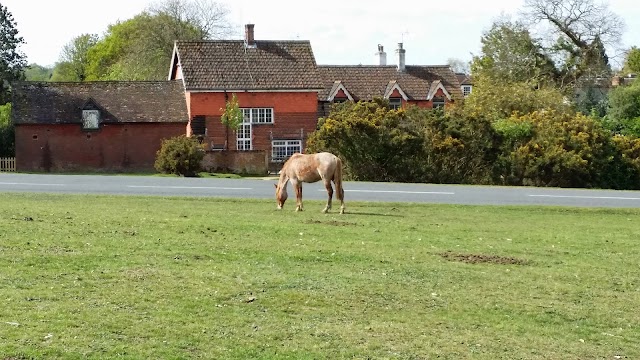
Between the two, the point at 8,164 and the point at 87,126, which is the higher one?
the point at 87,126

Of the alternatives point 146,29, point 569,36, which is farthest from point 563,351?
point 146,29

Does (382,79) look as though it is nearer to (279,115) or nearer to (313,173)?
(279,115)

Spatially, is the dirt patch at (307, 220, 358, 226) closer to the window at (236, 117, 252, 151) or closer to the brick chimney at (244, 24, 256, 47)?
the window at (236, 117, 252, 151)

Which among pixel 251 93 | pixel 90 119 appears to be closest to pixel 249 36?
pixel 251 93

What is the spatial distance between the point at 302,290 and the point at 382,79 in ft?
220

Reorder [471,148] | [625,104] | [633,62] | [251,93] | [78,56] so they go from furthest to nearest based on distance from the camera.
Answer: [78,56]
[633,62]
[625,104]
[251,93]
[471,148]

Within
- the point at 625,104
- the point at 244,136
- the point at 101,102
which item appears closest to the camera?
the point at 101,102

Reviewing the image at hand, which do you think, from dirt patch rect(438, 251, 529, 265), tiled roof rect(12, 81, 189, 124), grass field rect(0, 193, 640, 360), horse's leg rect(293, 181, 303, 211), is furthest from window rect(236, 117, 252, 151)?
dirt patch rect(438, 251, 529, 265)

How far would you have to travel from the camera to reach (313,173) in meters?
25.0

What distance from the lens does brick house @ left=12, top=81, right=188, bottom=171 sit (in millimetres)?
60844

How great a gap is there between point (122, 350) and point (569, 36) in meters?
77.1

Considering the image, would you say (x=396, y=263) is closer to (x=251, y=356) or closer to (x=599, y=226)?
(x=251, y=356)

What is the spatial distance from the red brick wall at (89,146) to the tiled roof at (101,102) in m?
0.51

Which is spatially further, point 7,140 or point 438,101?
point 438,101
